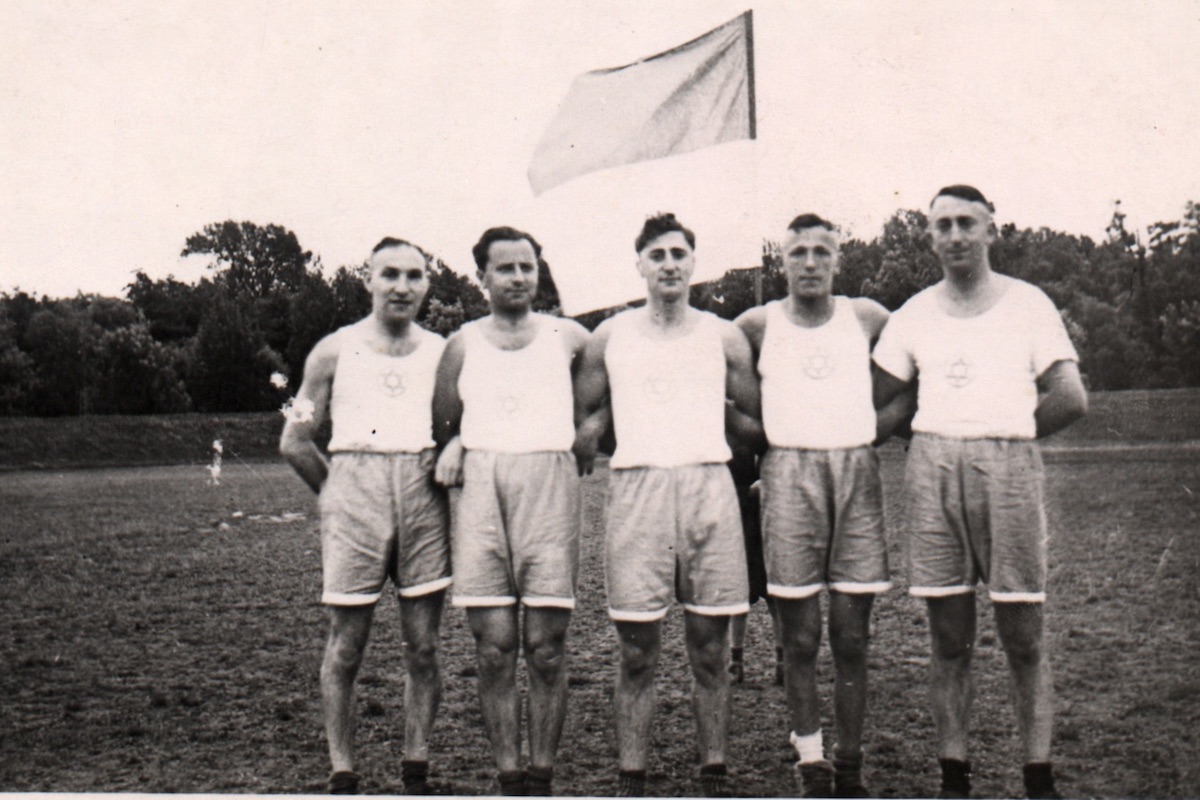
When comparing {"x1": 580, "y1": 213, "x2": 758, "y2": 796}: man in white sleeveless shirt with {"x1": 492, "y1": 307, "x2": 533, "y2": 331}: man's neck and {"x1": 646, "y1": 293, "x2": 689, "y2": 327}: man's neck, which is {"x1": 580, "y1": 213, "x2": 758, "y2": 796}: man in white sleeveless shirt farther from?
{"x1": 492, "y1": 307, "x2": 533, "y2": 331}: man's neck

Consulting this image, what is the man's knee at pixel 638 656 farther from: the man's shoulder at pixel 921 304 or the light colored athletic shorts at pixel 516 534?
the man's shoulder at pixel 921 304

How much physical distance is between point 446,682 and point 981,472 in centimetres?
318

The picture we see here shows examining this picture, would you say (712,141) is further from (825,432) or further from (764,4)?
(825,432)

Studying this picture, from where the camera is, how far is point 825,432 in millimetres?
3572

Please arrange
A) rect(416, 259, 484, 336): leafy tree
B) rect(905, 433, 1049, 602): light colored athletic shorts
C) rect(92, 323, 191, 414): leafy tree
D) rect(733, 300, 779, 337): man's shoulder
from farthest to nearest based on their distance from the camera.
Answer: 1. rect(416, 259, 484, 336): leafy tree
2. rect(92, 323, 191, 414): leafy tree
3. rect(733, 300, 779, 337): man's shoulder
4. rect(905, 433, 1049, 602): light colored athletic shorts

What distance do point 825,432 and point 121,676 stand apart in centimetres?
415

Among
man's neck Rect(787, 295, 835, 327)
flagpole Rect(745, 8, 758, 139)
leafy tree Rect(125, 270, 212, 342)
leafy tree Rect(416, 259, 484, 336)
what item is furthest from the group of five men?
leafy tree Rect(416, 259, 484, 336)

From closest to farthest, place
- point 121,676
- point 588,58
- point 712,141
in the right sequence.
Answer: point 712,141
point 588,58
point 121,676

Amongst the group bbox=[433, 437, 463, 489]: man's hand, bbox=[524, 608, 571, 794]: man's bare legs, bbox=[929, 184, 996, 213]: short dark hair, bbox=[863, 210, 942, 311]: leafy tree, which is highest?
bbox=[863, 210, 942, 311]: leafy tree

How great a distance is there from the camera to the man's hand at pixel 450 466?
365 centimetres

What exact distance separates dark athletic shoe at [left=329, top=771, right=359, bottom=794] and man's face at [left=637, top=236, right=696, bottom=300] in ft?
6.78

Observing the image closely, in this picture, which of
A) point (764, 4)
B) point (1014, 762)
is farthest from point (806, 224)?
point (1014, 762)

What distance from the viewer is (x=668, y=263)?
3600 mm

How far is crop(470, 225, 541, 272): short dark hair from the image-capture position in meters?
3.73
